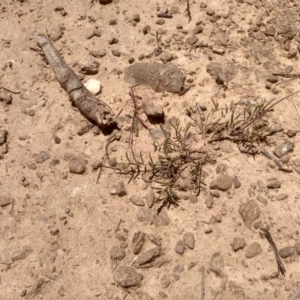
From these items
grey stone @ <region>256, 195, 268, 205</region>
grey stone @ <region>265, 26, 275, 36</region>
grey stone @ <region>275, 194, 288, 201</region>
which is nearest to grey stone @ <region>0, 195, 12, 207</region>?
grey stone @ <region>256, 195, 268, 205</region>

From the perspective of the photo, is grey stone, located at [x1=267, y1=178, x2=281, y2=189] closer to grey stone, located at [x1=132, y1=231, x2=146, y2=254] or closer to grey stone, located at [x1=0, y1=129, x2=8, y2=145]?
grey stone, located at [x1=132, y1=231, x2=146, y2=254]

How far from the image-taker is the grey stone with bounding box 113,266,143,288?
2021mm

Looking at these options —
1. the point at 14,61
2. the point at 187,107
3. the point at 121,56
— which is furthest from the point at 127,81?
the point at 14,61

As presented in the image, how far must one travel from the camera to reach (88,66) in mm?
2645

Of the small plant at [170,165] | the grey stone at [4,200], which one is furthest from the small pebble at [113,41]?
the grey stone at [4,200]

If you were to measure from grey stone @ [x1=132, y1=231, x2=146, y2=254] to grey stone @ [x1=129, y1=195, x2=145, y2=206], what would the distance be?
165 millimetres

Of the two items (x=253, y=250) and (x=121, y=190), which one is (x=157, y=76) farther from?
(x=253, y=250)

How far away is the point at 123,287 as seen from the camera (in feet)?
6.64

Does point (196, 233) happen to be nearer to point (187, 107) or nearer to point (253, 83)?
point (187, 107)

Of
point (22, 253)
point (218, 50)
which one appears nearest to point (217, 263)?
point (22, 253)

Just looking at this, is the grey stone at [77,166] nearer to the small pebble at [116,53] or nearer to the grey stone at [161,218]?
the grey stone at [161,218]

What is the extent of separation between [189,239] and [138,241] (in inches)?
10.7

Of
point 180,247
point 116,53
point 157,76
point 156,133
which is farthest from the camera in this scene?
point 116,53

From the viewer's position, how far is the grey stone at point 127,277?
2021 millimetres
